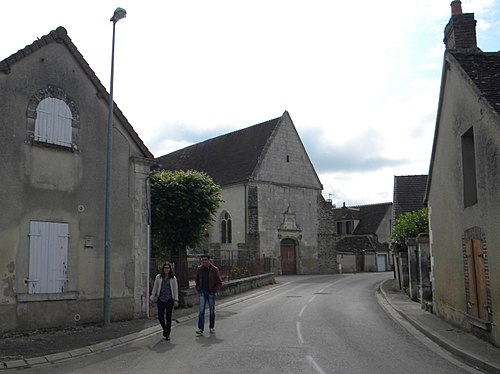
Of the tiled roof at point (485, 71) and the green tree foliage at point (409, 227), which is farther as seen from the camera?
the green tree foliage at point (409, 227)

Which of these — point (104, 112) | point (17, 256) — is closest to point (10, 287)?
point (17, 256)

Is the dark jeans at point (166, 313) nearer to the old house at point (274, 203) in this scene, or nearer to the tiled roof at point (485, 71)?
the tiled roof at point (485, 71)

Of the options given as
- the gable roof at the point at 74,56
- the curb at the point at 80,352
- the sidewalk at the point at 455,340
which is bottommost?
the sidewalk at the point at 455,340

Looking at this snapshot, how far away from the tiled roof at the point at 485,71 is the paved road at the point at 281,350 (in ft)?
16.6

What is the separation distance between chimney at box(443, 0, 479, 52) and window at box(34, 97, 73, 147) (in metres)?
10.4

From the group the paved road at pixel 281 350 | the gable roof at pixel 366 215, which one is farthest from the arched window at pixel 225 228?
the paved road at pixel 281 350

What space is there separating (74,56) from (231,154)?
104 ft

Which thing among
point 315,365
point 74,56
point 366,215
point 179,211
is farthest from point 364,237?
point 315,365

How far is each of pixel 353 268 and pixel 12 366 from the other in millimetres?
45974

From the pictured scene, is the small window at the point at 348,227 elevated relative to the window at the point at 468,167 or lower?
elevated

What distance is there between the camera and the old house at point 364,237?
173ft

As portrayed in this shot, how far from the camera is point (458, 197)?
12672 millimetres

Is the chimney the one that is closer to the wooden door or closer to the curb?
the curb

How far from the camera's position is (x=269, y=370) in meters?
8.23
